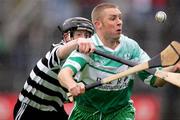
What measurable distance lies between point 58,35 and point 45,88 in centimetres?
482

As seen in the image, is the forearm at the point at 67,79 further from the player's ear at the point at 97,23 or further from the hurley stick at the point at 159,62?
the player's ear at the point at 97,23

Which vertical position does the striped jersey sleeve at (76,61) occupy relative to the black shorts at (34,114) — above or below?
above

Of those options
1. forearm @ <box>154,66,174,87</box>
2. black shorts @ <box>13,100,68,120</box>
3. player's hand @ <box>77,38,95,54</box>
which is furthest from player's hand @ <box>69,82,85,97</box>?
black shorts @ <box>13,100,68,120</box>

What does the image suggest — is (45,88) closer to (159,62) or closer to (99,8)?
(99,8)

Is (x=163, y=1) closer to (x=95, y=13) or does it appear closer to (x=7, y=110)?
(x=7, y=110)

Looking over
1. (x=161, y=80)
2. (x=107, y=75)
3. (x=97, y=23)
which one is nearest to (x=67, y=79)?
(x=107, y=75)

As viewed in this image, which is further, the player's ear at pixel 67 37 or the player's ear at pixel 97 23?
the player's ear at pixel 67 37

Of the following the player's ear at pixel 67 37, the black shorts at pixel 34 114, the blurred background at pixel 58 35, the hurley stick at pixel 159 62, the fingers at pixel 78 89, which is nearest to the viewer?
the fingers at pixel 78 89

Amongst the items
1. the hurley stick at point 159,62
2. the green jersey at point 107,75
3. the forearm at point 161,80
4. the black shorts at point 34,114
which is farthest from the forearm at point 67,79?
the black shorts at point 34,114

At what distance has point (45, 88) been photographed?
9312 millimetres

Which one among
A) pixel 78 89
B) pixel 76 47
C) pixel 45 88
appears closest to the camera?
pixel 78 89

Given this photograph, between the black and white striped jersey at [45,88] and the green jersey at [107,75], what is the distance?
0.34 metres

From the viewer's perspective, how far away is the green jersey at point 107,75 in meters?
8.80

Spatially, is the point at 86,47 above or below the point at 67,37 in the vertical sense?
below
